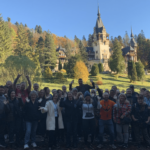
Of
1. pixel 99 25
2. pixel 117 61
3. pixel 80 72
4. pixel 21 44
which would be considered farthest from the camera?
pixel 99 25

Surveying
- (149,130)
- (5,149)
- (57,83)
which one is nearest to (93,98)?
(149,130)

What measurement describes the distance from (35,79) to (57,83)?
17.6 meters

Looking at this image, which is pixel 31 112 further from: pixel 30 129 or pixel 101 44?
pixel 101 44

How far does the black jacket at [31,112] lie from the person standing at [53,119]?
0.37 m

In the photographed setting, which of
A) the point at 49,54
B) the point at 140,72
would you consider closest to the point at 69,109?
the point at 49,54

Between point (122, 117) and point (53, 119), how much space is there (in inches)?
103

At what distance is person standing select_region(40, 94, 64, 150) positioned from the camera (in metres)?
5.39

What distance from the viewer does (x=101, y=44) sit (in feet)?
222

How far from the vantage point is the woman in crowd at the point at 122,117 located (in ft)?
17.9

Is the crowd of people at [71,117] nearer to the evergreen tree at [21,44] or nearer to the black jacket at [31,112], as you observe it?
the black jacket at [31,112]

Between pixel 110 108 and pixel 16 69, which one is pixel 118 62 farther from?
pixel 110 108

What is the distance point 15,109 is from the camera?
18.3ft

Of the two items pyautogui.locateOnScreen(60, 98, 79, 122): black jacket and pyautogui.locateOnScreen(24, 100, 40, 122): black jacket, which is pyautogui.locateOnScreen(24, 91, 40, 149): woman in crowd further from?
pyautogui.locateOnScreen(60, 98, 79, 122): black jacket

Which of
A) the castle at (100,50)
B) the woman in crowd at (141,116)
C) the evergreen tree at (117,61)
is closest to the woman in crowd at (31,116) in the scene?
the woman in crowd at (141,116)
